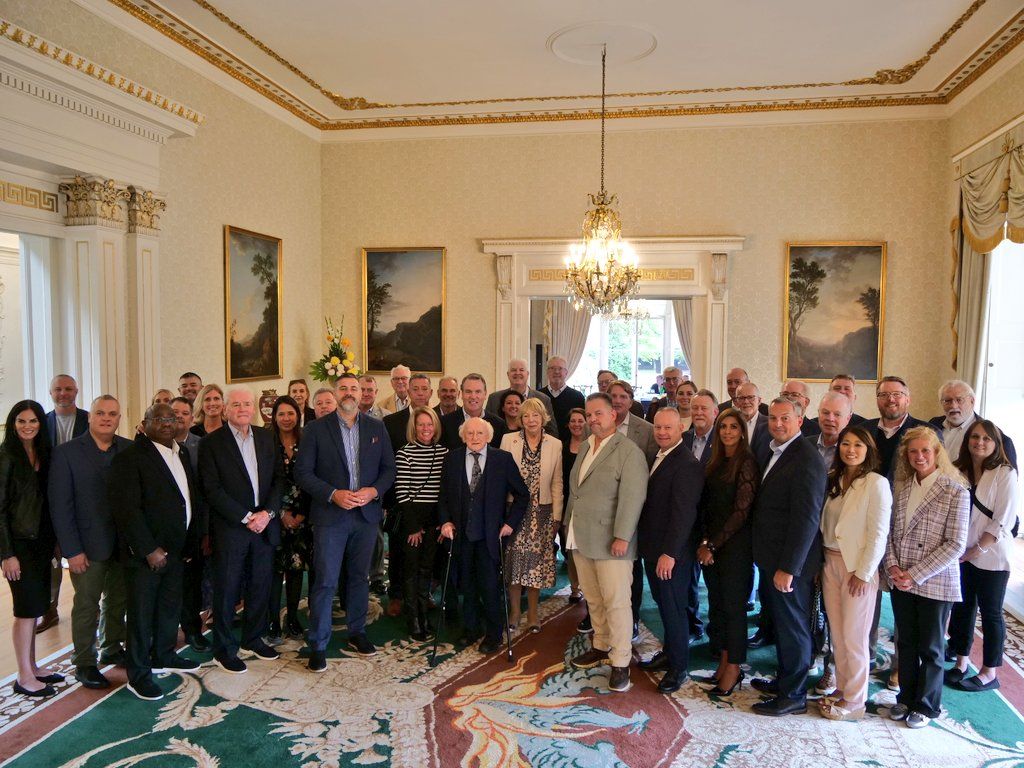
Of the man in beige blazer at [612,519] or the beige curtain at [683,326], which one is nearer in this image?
the man in beige blazer at [612,519]

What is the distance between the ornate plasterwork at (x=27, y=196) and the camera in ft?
18.6

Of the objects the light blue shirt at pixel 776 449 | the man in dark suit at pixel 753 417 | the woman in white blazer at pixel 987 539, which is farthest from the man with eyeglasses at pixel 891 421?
the light blue shirt at pixel 776 449

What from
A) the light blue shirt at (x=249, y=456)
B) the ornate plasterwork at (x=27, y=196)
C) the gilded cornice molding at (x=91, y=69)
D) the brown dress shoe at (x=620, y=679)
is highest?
the gilded cornice molding at (x=91, y=69)

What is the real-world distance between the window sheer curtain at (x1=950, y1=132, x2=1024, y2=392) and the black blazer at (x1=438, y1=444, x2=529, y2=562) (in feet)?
17.6

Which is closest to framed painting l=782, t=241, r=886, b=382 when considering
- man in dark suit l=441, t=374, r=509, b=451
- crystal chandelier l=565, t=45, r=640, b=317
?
crystal chandelier l=565, t=45, r=640, b=317

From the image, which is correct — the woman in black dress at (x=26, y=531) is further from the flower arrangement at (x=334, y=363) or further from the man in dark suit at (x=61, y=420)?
the flower arrangement at (x=334, y=363)

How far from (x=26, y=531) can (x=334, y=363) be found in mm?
5655

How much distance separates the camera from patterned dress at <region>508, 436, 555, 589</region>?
496 centimetres

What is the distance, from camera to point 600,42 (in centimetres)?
734

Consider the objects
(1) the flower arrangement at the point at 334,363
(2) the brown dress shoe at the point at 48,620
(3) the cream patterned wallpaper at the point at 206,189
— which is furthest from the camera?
(1) the flower arrangement at the point at 334,363

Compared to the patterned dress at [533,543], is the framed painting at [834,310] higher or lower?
higher

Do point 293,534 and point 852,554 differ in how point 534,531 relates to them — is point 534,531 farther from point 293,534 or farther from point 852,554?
point 852,554

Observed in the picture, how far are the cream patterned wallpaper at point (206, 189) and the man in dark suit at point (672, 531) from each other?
5321 millimetres

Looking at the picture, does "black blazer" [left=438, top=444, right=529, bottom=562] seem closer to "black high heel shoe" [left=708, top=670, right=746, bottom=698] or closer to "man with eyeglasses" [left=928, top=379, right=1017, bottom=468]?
"black high heel shoe" [left=708, top=670, right=746, bottom=698]
